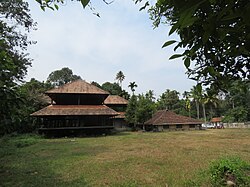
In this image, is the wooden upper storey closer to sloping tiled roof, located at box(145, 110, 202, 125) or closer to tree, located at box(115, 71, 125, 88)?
sloping tiled roof, located at box(145, 110, 202, 125)

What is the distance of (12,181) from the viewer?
6.14m

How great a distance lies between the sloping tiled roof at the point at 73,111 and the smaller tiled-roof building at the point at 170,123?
9.98m

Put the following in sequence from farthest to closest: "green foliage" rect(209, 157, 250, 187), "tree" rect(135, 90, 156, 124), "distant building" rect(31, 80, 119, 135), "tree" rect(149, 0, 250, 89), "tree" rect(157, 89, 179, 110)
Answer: "tree" rect(157, 89, 179, 110), "tree" rect(135, 90, 156, 124), "distant building" rect(31, 80, 119, 135), "green foliage" rect(209, 157, 250, 187), "tree" rect(149, 0, 250, 89)

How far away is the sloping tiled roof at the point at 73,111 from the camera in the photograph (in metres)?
21.5

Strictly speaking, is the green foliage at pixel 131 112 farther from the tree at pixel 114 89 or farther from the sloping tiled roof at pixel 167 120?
the tree at pixel 114 89

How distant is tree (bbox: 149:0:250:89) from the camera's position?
0.77 metres

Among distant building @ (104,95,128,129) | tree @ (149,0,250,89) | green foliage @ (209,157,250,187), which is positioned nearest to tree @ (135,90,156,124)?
distant building @ (104,95,128,129)

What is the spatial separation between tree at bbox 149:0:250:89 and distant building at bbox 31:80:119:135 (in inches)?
831

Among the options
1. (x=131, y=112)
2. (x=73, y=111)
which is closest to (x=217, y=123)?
(x=131, y=112)

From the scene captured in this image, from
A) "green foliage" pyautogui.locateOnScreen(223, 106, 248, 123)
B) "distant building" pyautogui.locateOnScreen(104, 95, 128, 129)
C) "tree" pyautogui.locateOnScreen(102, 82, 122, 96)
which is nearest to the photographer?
"distant building" pyautogui.locateOnScreen(104, 95, 128, 129)

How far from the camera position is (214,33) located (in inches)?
39.9

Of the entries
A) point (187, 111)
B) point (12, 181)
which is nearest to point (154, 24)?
point (12, 181)

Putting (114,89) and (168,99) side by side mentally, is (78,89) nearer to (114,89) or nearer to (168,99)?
(114,89)

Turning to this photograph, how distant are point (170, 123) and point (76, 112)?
15.5 m
